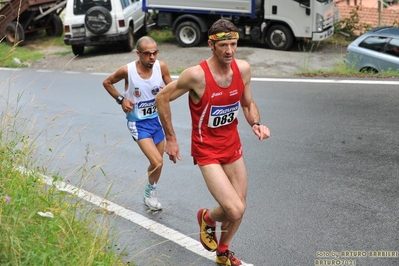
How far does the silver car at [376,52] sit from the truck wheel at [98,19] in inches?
325

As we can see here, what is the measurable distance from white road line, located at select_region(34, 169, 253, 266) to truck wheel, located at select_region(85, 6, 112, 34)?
573 inches

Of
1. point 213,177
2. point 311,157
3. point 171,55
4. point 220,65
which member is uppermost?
point 220,65

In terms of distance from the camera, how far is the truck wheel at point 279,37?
71.3 feet

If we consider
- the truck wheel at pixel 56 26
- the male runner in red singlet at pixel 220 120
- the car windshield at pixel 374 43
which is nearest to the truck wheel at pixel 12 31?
the truck wheel at pixel 56 26

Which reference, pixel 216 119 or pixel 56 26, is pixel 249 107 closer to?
pixel 216 119

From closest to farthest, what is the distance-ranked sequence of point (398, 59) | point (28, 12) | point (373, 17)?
point (398, 59)
point (373, 17)
point (28, 12)

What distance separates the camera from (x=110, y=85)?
317 inches

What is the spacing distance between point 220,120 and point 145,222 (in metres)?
1.96

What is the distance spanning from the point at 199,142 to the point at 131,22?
18.0 meters

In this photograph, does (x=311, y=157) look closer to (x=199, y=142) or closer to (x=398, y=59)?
(x=199, y=142)

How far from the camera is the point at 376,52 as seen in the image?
1658 centimetres

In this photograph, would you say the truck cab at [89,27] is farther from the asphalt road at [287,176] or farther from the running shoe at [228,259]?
the running shoe at [228,259]

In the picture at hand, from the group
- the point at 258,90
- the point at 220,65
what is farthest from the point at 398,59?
the point at 220,65

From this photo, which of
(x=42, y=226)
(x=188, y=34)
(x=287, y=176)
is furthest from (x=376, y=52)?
(x=42, y=226)
